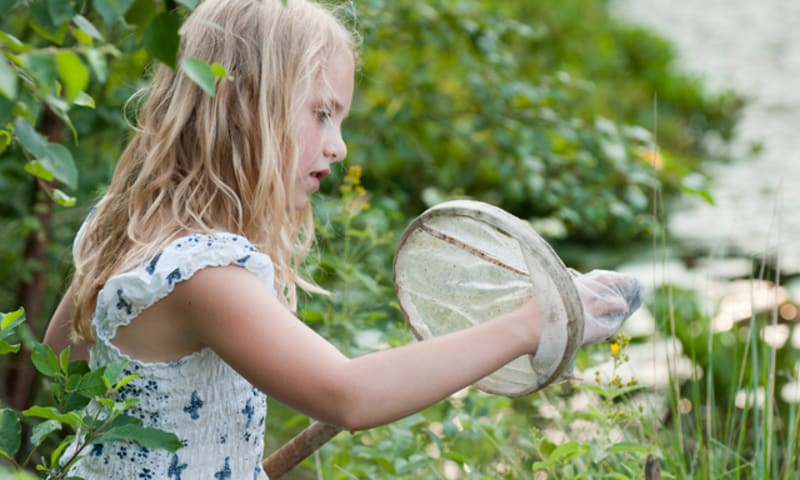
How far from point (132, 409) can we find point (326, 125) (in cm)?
46

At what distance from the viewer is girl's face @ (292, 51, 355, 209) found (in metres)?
1.52

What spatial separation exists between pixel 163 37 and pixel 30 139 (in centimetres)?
15

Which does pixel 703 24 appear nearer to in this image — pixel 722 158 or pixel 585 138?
pixel 722 158

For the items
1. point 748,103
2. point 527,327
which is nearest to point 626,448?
point 527,327

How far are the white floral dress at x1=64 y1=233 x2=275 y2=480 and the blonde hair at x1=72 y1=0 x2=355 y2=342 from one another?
76 mm

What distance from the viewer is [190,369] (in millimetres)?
1437

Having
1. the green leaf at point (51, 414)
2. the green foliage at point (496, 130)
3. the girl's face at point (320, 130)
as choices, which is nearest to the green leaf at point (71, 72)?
the green leaf at point (51, 414)

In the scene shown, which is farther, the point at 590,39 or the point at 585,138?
the point at 590,39

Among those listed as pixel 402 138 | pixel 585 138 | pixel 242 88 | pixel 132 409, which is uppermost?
pixel 242 88

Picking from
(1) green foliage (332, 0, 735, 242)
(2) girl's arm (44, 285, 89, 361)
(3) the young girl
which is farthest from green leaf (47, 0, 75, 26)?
(1) green foliage (332, 0, 735, 242)

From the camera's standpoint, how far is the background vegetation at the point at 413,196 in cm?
112

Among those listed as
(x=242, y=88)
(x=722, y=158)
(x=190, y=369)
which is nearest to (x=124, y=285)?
(x=190, y=369)

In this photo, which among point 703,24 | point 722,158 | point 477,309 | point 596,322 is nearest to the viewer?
point 596,322

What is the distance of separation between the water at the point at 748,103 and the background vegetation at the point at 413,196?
1.65 ft
